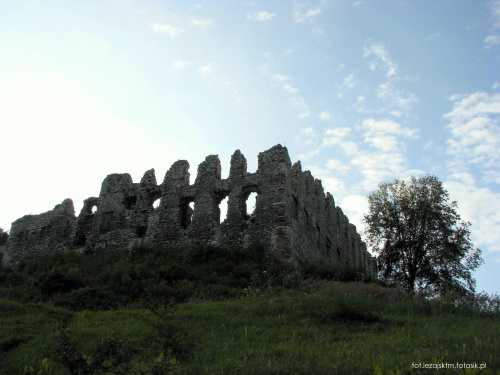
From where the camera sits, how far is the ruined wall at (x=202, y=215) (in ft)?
71.7

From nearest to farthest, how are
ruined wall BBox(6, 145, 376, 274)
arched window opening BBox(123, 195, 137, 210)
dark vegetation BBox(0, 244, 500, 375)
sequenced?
dark vegetation BBox(0, 244, 500, 375) < ruined wall BBox(6, 145, 376, 274) < arched window opening BBox(123, 195, 137, 210)

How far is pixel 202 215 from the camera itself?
2350 cm

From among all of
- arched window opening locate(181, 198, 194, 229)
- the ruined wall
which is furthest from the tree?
arched window opening locate(181, 198, 194, 229)

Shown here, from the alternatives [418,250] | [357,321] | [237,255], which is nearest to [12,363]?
[357,321]

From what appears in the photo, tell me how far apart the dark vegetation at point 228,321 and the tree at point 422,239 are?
1008 centimetres

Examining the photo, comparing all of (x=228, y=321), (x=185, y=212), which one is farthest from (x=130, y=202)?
(x=228, y=321)

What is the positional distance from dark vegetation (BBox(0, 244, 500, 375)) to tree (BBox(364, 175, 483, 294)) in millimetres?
10084

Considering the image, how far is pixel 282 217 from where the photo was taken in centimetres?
2109

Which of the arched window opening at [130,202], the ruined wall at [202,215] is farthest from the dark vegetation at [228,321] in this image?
the arched window opening at [130,202]

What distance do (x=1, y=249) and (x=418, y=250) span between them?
116ft

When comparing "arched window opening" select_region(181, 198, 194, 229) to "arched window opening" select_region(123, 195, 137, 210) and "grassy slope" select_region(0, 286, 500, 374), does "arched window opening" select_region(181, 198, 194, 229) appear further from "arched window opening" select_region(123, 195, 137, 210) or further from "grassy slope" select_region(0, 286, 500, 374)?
"grassy slope" select_region(0, 286, 500, 374)

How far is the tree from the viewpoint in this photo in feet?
89.8

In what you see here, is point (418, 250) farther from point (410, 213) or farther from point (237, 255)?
point (237, 255)

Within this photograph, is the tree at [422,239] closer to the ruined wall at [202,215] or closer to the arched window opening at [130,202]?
the ruined wall at [202,215]
